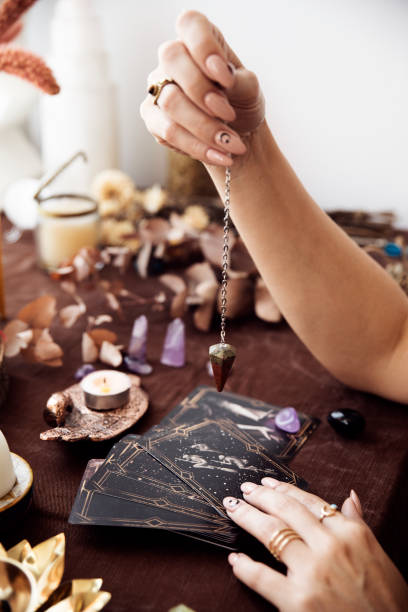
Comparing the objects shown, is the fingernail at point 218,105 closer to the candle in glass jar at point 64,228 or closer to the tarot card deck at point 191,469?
the tarot card deck at point 191,469

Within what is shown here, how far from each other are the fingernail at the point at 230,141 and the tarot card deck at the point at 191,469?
1.08 ft


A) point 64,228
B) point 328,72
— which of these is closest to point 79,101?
point 64,228

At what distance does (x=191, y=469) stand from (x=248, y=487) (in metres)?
0.07

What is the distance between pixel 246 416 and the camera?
0.74 meters

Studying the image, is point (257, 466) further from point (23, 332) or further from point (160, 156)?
point (160, 156)

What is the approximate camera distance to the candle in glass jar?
114 cm

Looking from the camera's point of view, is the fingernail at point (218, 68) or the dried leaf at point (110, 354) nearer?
the fingernail at point (218, 68)

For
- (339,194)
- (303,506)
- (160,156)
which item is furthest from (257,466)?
(160,156)

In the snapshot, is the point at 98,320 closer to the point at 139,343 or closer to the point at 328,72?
the point at 139,343

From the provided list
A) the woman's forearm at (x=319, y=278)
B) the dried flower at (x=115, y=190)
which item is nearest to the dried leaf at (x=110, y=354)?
the woman's forearm at (x=319, y=278)

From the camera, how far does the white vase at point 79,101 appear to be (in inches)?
55.5

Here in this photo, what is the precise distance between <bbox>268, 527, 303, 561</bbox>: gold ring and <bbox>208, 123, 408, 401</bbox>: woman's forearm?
33 cm

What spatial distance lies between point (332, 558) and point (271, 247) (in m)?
0.39

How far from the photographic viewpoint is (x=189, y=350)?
924 millimetres
